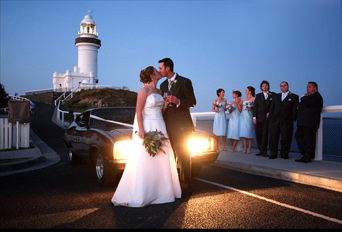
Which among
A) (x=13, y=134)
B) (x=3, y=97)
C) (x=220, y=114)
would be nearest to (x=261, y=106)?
(x=220, y=114)

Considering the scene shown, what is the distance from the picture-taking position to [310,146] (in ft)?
25.8

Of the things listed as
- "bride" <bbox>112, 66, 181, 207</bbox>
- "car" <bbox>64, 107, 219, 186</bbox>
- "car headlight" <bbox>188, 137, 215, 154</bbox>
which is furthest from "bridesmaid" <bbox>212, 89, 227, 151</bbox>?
"bride" <bbox>112, 66, 181, 207</bbox>

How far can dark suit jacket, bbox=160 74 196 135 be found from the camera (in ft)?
16.5

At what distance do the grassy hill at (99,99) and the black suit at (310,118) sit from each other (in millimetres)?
43094

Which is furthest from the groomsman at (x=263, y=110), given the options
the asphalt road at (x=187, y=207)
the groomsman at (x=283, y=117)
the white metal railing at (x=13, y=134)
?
the white metal railing at (x=13, y=134)

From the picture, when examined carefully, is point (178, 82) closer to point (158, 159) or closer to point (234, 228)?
point (158, 159)

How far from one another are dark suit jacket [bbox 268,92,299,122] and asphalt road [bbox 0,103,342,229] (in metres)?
2.55

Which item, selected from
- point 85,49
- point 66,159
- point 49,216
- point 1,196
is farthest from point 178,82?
point 85,49

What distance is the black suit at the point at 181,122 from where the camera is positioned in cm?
501

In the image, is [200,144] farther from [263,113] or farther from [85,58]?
[85,58]

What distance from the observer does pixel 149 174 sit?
15.1 ft

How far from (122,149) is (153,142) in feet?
3.25

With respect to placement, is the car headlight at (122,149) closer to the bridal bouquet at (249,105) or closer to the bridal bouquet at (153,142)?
the bridal bouquet at (153,142)

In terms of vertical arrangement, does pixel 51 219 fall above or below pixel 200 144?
below
